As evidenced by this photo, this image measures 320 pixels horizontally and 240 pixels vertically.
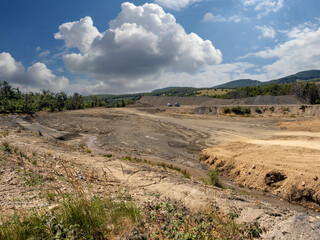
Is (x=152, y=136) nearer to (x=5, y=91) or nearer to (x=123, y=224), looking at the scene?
(x=123, y=224)

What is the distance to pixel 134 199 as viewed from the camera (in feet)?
20.5

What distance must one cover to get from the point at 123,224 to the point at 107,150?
1913 cm

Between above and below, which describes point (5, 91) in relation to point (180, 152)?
above

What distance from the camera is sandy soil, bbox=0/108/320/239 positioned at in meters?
5.66

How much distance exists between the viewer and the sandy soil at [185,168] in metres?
5.66

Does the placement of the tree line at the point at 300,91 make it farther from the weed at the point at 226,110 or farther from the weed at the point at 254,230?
the weed at the point at 254,230

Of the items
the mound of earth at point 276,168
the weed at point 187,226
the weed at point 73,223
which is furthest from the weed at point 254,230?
the mound of earth at point 276,168

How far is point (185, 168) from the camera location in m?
16.9

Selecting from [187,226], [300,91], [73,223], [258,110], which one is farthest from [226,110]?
[73,223]

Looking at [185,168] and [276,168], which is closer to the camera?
[276,168]

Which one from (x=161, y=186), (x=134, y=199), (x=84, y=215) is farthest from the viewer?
(x=161, y=186)

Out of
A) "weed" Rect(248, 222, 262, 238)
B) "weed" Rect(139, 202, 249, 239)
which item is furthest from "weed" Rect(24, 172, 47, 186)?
"weed" Rect(248, 222, 262, 238)

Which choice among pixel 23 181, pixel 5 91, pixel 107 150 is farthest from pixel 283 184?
pixel 5 91

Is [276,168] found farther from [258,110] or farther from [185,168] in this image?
[258,110]
